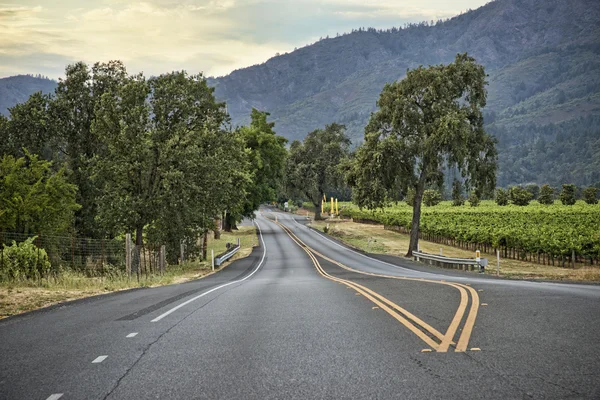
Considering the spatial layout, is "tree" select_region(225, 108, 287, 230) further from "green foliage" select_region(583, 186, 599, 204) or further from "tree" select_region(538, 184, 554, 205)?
"green foliage" select_region(583, 186, 599, 204)

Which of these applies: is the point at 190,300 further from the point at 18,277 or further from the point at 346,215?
the point at 346,215

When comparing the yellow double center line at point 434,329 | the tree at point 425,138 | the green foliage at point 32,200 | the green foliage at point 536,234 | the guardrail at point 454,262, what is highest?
the tree at point 425,138

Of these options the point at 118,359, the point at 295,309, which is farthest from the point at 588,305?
the point at 118,359

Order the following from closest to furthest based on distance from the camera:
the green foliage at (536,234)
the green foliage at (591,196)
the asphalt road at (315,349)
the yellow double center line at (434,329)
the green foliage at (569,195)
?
the asphalt road at (315,349) < the yellow double center line at (434,329) < the green foliage at (536,234) < the green foliage at (591,196) < the green foliage at (569,195)

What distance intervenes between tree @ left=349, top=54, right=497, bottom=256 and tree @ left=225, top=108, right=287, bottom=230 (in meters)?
28.6

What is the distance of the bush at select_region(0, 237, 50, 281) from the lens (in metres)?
17.4

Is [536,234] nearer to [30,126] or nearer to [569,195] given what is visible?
[30,126]

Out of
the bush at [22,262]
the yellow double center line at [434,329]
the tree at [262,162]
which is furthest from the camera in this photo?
the tree at [262,162]

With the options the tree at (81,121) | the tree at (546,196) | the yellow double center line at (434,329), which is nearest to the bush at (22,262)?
the yellow double center line at (434,329)

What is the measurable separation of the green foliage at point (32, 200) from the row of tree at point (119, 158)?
0.05 m

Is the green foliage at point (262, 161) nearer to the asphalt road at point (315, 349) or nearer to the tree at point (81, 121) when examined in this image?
the tree at point (81, 121)

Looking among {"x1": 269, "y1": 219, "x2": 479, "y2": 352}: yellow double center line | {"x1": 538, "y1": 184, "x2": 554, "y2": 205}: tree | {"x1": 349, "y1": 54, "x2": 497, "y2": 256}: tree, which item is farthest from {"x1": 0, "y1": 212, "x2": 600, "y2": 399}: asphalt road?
{"x1": 538, "y1": 184, "x2": 554, "y2": 205}: tree

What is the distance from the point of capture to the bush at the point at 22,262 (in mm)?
17359

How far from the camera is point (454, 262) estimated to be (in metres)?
31.7
